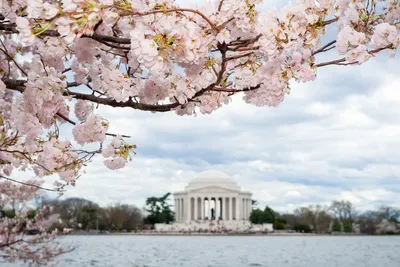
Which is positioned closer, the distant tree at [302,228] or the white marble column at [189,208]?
the distant tree at [302,228]

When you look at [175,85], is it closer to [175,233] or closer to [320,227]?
[175,233]

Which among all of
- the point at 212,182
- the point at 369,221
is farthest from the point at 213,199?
the point at 369,221

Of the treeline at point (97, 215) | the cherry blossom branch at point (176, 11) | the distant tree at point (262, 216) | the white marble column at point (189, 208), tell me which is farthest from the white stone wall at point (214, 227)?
the cherry blossom branch at point (176, 11)

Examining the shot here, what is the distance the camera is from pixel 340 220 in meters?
121

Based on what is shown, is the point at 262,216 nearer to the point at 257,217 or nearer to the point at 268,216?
the point at 257,217

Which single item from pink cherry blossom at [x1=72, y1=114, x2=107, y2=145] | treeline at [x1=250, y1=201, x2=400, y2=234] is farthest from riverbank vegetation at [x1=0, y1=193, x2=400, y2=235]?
pink cherry blossom at [x1=72, y1=114, x2=107, y2=145]

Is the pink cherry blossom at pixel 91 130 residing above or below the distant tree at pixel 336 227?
below

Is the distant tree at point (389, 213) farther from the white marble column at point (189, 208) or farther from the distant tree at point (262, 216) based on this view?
the white marble column at point (189, 208)

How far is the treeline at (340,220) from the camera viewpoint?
113 meters

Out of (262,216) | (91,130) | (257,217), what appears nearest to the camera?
(91,130)

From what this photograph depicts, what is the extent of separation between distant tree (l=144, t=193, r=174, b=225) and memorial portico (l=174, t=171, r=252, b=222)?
2183mm

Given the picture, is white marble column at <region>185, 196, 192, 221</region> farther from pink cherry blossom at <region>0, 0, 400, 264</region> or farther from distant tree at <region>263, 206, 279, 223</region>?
pink cherry blossom at <region>0, 0, 400, 264</region>

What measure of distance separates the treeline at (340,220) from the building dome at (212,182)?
312 inches

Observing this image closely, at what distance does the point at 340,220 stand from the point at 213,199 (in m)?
27.1
